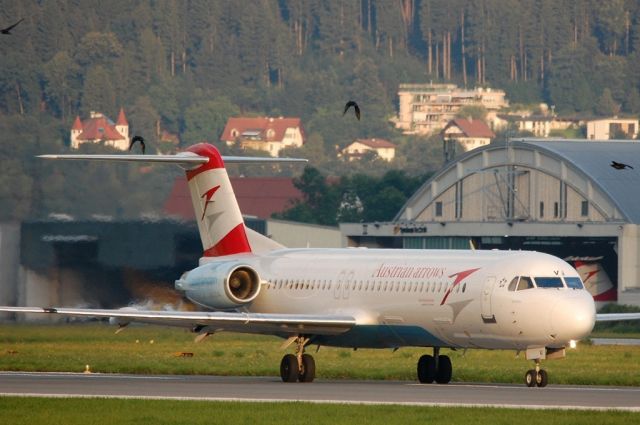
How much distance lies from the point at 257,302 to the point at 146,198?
724 inches

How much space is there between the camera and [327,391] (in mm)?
39344

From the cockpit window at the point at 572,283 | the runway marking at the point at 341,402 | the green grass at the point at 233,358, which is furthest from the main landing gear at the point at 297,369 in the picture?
the cockpit window at the point at 572,283

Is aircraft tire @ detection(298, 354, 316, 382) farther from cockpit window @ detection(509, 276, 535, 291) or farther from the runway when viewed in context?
cockpit window @ detection(509, 276, 535, 291)

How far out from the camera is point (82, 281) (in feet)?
198

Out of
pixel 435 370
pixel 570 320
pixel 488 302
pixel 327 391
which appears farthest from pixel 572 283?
pixel 327 391

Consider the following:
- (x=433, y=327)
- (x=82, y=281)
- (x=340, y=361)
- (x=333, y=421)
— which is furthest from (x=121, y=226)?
(x=333, y=421)

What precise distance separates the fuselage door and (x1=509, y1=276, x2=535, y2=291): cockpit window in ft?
1.56

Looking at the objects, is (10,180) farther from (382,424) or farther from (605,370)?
(382,424)

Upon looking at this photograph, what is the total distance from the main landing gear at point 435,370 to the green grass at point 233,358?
1.64 m

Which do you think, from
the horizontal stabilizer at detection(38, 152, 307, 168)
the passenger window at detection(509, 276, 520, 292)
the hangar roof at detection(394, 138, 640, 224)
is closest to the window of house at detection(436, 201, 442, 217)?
the hangar roof at detection(394, 138, 640, 224)

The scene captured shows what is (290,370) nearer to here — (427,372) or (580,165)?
(427,372)

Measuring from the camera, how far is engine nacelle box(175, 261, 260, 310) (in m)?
45.1

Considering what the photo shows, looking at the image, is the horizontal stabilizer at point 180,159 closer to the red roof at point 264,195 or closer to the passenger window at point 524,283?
the passenger window at point 524,283

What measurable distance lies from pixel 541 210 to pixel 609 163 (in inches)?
209
